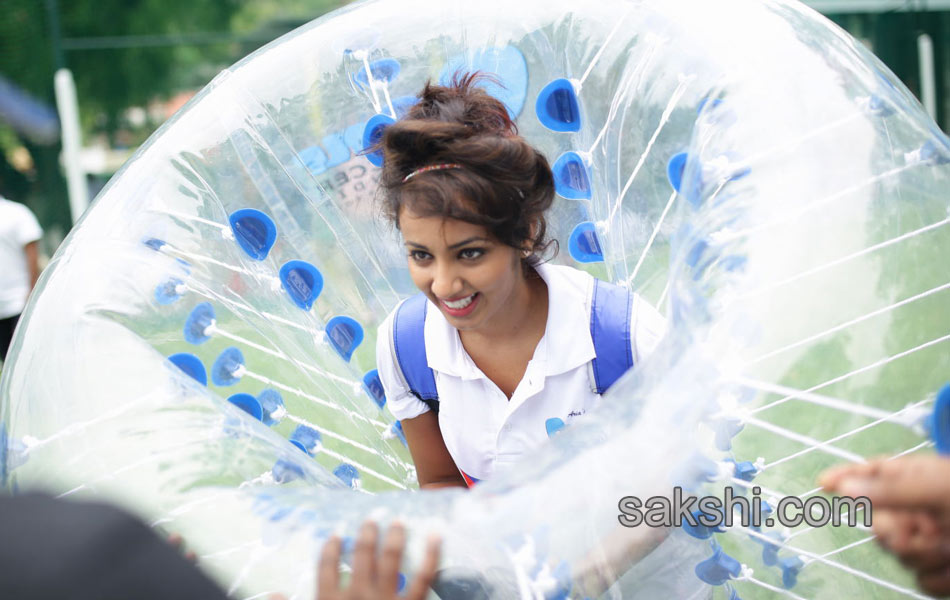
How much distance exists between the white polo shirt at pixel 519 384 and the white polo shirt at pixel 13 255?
229 cm

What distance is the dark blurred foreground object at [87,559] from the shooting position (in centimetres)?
62

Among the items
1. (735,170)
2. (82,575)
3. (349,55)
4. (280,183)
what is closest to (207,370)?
(280,183)

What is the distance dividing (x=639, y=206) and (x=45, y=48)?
591cm

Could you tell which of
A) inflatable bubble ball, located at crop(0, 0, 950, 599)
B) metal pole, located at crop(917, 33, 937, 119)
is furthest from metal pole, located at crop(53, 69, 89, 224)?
metal pole, located at crop(917, 33, 937, 119)

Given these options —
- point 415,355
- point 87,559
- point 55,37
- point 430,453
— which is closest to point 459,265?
point 415,355

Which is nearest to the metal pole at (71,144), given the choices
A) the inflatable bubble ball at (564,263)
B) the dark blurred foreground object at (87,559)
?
the inflatable bubble ball at (564,263)

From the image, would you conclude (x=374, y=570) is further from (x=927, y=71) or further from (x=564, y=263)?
(x=927, y=71)

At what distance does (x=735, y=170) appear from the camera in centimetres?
129

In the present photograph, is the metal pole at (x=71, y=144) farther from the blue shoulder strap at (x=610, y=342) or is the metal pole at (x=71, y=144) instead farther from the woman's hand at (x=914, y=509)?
the woman's hand at (x=914, y=509)

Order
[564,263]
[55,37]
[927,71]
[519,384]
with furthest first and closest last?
[927,71]
[55,37]
[564,263]
[519,384]

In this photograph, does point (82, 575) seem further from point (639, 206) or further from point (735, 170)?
point (639, 206)

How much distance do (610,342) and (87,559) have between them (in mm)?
1061

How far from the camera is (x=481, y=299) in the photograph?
156 centimetres

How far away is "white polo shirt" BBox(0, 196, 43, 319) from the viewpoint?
339 cm
